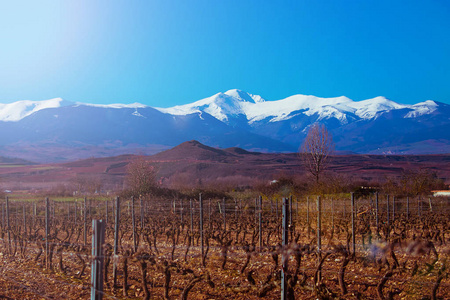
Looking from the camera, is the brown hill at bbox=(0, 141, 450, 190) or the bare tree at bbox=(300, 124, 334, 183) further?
the brown hill at bbox=(0, 141, 450, 190)

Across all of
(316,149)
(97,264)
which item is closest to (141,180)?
(316,149)

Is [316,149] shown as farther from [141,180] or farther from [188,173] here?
→ [188,173]

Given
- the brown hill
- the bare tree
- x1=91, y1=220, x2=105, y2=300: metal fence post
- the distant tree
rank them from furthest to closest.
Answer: the brown hill → the distant tree → the bare tree → x1=91, y1=220, x2=105, y2=300: metal fence post

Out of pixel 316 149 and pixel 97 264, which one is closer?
pixel 97 264

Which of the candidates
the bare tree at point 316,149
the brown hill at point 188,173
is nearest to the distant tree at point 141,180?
the brown hill at point 188,173

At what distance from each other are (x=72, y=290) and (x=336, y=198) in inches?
702

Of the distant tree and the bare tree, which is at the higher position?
the bare tree

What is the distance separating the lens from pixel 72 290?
619cm

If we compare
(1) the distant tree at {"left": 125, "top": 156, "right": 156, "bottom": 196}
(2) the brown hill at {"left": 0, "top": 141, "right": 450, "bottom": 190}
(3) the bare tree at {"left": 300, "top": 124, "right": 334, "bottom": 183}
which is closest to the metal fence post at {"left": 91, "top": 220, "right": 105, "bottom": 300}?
(3) the bare tree at {"left": 300, "top": 124, "right": 334, "bottom": 183}

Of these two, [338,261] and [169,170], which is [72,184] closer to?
[169,170]

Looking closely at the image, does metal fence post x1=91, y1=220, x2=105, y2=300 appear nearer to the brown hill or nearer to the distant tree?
the distant tree

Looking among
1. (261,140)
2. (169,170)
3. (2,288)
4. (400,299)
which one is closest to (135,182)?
(169,170)

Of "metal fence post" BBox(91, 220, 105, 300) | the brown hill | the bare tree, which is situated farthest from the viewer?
the brown hill

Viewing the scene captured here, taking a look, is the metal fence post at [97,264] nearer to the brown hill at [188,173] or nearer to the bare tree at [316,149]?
the bare tree at [316,149]
